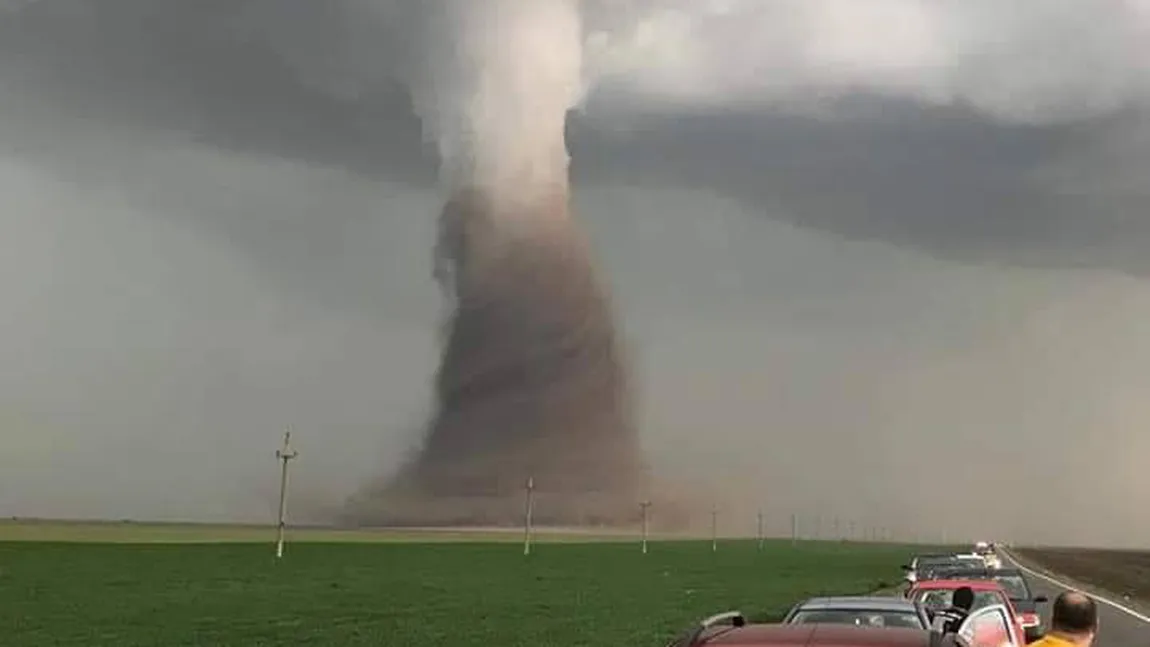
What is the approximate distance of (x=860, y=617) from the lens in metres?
13.0

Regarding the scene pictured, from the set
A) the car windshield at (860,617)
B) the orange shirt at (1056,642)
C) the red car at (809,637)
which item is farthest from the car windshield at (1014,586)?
the red car at (809,637)

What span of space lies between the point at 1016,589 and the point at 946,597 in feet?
20.1

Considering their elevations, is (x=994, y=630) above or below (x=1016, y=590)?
below

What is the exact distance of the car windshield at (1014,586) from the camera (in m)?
26.9

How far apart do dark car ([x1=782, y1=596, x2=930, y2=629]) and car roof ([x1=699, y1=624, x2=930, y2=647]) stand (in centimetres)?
550

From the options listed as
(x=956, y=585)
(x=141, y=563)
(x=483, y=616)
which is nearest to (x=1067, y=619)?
(x=956, y=585)

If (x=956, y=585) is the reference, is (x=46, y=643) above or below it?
below

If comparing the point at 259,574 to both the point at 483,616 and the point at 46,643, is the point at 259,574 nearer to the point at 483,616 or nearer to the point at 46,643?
the point at 483,616

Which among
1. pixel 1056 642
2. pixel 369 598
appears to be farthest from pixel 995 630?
pixel 369 598

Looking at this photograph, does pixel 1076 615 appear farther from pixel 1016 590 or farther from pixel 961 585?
pixel 1016 590

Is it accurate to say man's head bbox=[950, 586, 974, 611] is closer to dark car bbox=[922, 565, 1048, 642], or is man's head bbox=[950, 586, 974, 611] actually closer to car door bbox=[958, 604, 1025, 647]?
car door bbox=[958, 604, 1025, 647]

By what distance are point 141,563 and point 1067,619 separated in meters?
99.3

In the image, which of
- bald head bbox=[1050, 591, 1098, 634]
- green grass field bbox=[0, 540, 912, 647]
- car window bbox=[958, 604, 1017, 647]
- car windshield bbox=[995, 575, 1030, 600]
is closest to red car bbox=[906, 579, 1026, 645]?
car windshield bbox=[995, 575, 1030, 600]

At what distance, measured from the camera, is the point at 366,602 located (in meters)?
59.8
